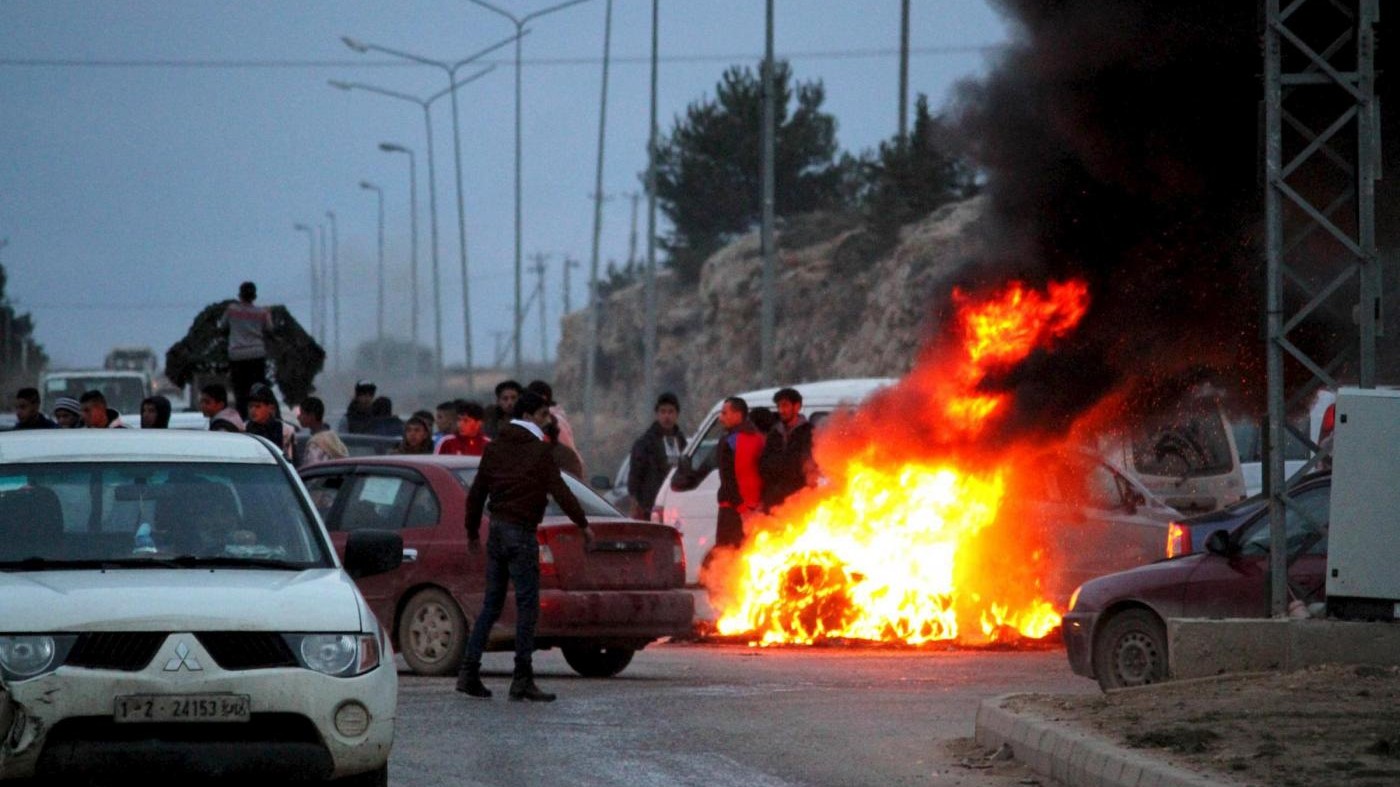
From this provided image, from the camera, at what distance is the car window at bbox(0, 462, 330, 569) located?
860 cm

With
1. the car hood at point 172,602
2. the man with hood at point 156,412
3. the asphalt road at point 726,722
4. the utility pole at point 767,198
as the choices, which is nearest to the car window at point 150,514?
the car hood at point 172,602

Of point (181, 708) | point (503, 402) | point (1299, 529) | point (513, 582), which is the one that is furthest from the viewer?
point (503, 402)

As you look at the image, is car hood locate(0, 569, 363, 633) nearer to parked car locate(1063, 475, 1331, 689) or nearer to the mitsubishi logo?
the mitsubishi logo

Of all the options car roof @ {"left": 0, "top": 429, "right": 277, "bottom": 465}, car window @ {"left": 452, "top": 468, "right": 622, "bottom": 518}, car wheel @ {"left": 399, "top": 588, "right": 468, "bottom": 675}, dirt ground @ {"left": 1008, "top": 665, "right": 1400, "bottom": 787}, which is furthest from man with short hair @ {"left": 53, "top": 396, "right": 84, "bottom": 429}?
dirt ground @ {"left": 1008, "top": 665, "right": 1400, "bottom": 787}

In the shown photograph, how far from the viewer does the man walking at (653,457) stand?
2134 centimetres

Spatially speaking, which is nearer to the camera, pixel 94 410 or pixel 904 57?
pixel 94 410

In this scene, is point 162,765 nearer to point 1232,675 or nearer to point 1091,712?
point 1091,712

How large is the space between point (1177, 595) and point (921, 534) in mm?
4694

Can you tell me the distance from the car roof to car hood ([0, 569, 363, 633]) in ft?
2.47

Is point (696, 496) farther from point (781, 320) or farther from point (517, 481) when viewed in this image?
point (781, 320)

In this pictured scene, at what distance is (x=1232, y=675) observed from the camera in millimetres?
12461

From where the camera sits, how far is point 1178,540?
1549 centimetres

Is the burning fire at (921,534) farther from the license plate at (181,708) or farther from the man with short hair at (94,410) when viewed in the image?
the license plate at (181,708)

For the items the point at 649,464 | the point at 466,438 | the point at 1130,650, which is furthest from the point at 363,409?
the point at 1130,650
